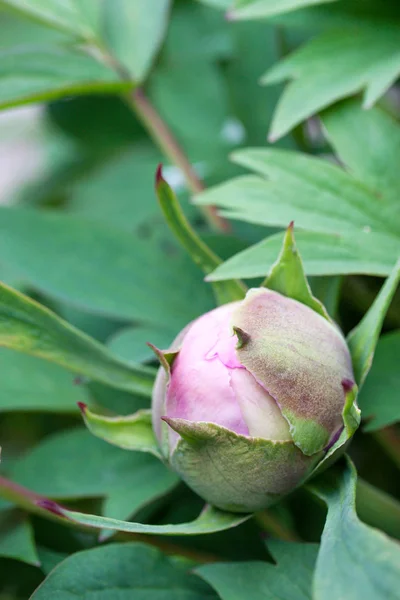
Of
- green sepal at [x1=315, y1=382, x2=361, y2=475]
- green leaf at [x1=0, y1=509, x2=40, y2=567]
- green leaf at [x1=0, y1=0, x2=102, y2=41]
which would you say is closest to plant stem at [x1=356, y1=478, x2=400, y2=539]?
green sepal at [x1=315, y1=382, x2=361, y2=475]

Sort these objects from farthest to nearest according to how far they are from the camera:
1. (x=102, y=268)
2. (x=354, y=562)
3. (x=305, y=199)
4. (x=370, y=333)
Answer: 1. (x=102, y=268)
2. (x=305, y=199)
3. (x=370, y=333)
4. (x=354, y=562)

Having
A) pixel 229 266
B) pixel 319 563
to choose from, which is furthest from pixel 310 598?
pixel 229 266

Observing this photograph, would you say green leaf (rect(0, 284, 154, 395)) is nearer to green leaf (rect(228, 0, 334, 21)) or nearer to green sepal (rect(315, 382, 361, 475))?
green sepal (rect(315, 382, 361, 475))

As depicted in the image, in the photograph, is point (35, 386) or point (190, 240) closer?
point (190, 240)

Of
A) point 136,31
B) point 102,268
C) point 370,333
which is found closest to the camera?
point 370,333

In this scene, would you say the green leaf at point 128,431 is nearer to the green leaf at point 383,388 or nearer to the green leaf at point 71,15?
the green leaf at point 383,388

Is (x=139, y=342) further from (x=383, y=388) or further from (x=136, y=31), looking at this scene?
(x=136, y=31)

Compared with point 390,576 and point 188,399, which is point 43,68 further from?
point 390,576

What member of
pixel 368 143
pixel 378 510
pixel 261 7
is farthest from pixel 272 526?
pixel 261 7
